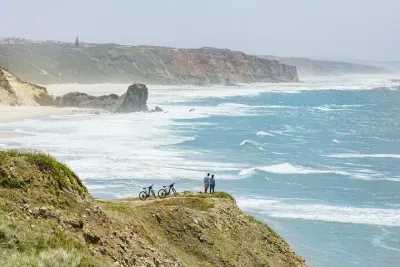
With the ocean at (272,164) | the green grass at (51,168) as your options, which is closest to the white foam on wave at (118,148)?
the ocean at (272,164)

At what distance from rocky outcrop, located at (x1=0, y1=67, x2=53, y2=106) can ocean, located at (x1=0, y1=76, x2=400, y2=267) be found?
8.02 m

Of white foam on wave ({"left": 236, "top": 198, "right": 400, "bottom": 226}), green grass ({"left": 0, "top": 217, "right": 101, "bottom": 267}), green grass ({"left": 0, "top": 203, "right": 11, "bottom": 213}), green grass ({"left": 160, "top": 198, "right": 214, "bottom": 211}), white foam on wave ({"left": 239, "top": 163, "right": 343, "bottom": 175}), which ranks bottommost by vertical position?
white foam on wave ({"left": 236, "top": 198, "right": 400, "bottom": 226})

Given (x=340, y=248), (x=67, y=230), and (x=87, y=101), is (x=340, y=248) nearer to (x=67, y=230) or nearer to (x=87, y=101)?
(x=67, y=230)

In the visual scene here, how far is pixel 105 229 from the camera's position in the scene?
38.0 ft

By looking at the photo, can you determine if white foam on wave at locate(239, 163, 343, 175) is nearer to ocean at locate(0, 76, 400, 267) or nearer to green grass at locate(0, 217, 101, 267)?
ocean at locate(0, 76, 400, 267)

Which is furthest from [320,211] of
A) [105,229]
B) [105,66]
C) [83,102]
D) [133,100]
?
[105,66]

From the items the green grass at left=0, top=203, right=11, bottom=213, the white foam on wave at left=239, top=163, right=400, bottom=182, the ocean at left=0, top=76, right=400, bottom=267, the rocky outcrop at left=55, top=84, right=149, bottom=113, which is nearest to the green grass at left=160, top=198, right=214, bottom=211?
the green grass at left=0, top=203, right=11, bottom=213

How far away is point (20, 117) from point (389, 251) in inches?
2161

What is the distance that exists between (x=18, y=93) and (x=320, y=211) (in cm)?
5897

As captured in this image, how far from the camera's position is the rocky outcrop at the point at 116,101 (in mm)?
88812

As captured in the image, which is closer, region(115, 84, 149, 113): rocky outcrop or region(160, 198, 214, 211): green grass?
region(160, 198, 214, 211): green grass

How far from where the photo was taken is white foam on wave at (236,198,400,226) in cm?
3284

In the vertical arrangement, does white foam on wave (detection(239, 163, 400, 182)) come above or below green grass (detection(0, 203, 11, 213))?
below

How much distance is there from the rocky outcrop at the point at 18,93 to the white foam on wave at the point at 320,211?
52.1 metres
